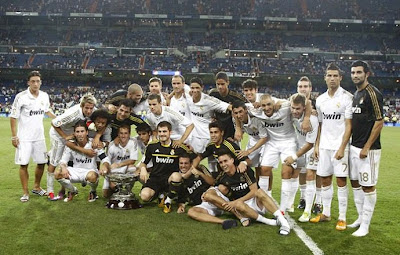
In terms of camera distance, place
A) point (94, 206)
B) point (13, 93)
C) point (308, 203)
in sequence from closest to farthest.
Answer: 1. point (308, 203)
2. point (94, 206)
3. point (13, 93)

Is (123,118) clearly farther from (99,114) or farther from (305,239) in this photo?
(305,239)

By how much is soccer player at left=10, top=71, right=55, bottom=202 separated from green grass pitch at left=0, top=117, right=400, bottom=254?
0.71 meters

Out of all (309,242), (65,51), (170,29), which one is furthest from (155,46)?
(309,242)

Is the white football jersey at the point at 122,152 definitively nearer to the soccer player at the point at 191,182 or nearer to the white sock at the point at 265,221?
the soccer player at the point at 191,182

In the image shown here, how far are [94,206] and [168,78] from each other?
3985 centimetres

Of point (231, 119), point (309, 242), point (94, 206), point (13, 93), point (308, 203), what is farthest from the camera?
point (13, 93)

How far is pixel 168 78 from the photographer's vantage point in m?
45.4

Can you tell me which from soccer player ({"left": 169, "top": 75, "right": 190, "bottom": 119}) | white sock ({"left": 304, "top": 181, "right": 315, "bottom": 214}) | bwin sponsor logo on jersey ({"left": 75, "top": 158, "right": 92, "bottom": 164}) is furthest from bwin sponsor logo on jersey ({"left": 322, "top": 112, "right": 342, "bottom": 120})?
bwin sponsor logo on jersey ({"left": 75, "top": 158, "right": 92, "bottom": 164})

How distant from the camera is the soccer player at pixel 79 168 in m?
6.52

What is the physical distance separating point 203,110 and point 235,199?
2069 millimetres

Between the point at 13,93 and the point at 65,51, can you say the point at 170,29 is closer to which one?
the point at 65,51

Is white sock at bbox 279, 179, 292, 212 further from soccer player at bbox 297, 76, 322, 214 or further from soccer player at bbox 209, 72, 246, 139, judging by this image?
soccer player at bbox 209, 72, 246, 139

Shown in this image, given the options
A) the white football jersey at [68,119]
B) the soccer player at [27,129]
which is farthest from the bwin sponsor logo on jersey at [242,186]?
the soccer player at [27,129]

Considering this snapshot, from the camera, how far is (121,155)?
7.00 metres
